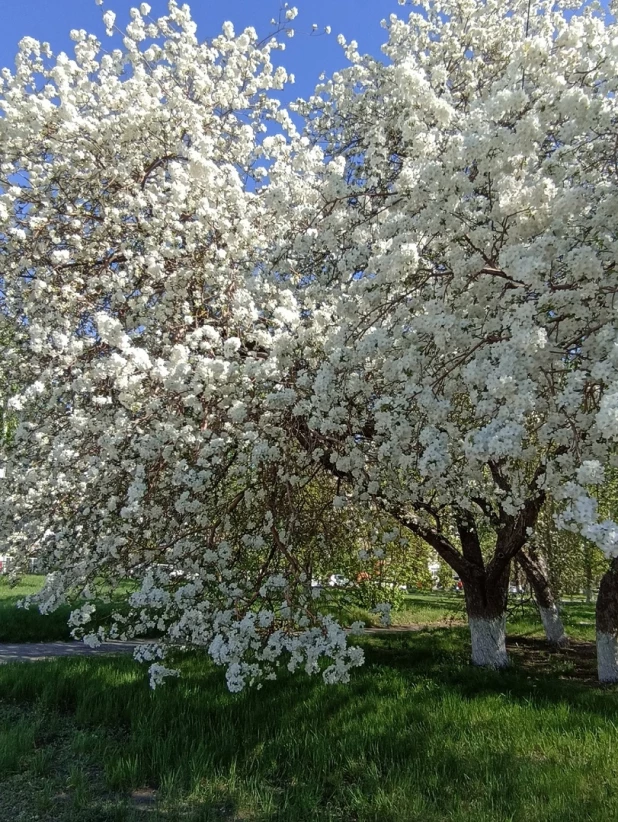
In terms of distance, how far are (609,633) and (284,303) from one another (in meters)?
7.60

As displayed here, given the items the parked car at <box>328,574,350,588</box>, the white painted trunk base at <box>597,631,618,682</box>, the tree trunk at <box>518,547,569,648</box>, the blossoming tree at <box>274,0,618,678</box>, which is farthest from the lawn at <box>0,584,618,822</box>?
the tree trunk at <box>518,547,569,648</box>

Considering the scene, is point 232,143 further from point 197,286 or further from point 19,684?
point 19,684

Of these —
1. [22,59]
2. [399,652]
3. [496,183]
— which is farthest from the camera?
[399,652]

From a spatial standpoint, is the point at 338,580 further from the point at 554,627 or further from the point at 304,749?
the point at 554,627

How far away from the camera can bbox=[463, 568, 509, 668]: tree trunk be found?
9508 mm

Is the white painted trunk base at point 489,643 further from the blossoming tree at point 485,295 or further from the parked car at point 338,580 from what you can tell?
the blossoming tree at point 485,295

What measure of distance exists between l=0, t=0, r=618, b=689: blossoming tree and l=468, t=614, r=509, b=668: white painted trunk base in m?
2.31

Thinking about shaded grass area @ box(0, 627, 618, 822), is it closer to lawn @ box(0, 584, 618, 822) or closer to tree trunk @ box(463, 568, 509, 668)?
lawn @ box(0, 584, 618, 822)

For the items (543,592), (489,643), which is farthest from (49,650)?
(543,592)

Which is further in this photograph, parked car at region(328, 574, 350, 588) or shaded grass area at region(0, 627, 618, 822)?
parked car at region(328, 574, 350, 588)

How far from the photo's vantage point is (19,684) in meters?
7.69

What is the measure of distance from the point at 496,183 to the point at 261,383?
256 centimetres

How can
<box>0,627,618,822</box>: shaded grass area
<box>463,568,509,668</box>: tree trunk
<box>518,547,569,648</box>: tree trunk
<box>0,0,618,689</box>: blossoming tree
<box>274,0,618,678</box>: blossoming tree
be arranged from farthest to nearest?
1. <box>518,547,569,648</box>: tree trunk
2. <box>463,568,509,668</box>: tree trunk
3. <box>0,627,618,822</box>: shaded grass area
4. <box>0,0,618,689</box>: blossoming tree
5. <box>274,0,618,678</box>: blossoming tree

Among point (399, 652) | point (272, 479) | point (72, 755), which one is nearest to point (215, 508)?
point (272, 479)
